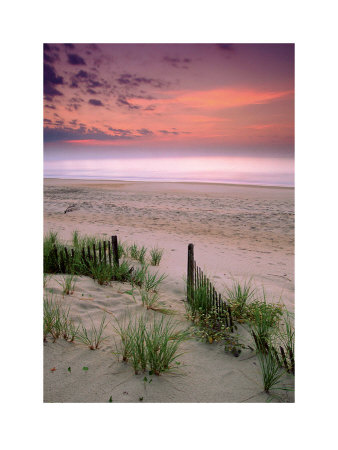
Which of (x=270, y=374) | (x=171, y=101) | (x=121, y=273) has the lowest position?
(x=270, y=374)

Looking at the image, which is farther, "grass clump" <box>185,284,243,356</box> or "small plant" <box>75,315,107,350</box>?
"grass clump" <box>185,284,243,356</box>

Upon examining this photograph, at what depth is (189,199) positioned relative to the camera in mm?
13945

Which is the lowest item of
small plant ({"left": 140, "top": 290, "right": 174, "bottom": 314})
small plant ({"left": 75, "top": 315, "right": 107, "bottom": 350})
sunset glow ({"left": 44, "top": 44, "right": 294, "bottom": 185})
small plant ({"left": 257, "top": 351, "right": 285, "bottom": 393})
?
small plant ({"left": 257, "top": 351, "right": 285, "bottom": 393})

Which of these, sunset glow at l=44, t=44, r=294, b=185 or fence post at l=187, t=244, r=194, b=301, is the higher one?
sunset glow at l=44, t=44, r=294, b=185

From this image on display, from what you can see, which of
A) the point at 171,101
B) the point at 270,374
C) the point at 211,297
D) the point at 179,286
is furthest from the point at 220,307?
the point at 171,101

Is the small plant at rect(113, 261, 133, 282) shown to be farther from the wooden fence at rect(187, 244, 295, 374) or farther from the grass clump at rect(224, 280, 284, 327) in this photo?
the grass clump at rect(224, 280, 284, 327)

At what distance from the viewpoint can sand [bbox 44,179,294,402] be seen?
1.89 meters

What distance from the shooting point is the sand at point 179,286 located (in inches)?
74.4

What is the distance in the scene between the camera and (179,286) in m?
3.58

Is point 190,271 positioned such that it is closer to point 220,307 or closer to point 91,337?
point 220,307

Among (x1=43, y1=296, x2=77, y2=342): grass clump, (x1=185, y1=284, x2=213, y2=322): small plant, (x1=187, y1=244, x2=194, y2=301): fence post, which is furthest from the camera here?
(x1=187, y1=244, x2=194, y2=301): fence post

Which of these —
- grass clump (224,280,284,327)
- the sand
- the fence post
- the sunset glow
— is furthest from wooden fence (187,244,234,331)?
the sunset glow
